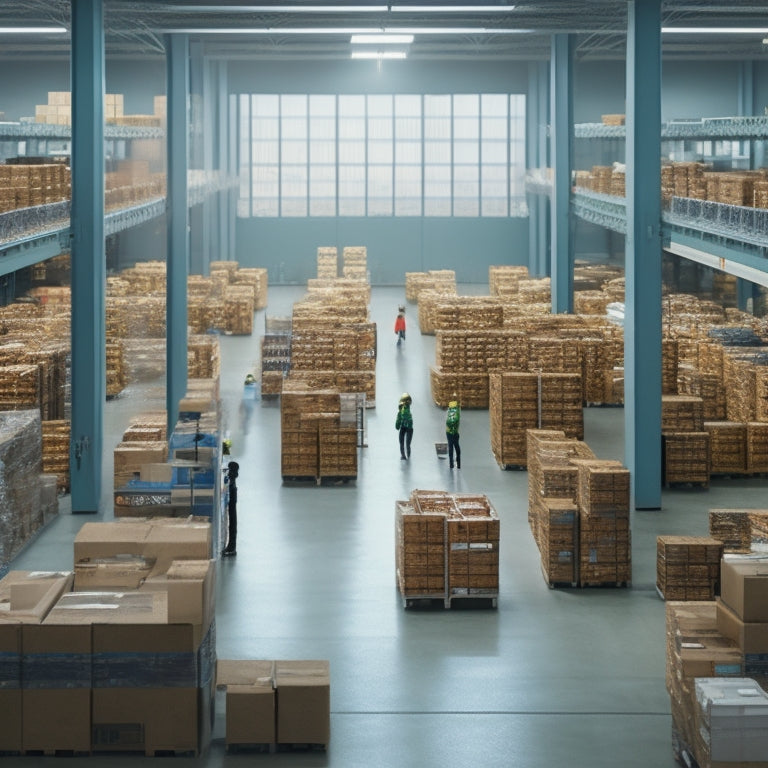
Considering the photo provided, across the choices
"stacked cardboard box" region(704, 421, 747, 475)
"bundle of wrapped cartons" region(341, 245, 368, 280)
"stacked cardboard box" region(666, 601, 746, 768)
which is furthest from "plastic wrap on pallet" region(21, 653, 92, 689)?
"bundle of wrapped cartons" region(341, 245, 368, 280)

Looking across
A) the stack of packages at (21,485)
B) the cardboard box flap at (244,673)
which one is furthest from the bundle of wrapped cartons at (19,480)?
the cardboard box flap at (244,673)

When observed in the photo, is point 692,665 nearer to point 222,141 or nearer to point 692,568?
point 692,568

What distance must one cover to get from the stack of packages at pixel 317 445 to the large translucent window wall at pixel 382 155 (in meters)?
28.9

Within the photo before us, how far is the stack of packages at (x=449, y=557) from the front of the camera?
49.3 ft

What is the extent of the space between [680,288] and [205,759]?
31.5 meters

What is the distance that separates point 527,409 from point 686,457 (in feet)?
9.15

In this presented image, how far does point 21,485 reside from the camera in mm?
17156

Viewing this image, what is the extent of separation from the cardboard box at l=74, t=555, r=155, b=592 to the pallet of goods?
1020 centimetres

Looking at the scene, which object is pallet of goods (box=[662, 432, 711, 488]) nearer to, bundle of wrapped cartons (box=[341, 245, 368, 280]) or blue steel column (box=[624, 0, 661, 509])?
blue steel column (box=[624, 0, 661, 509])

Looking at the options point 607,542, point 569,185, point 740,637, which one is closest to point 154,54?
point 569,185

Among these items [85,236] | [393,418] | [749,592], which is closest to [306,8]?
[85,236]

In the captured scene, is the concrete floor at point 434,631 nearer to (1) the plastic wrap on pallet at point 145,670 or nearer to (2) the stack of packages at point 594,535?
(2) the stack of packages at point 594,535

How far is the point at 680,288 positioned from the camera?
40.7m

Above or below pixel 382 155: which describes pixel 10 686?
below
